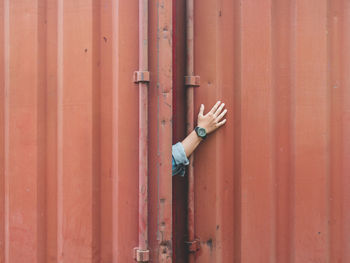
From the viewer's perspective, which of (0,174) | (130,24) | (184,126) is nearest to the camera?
(130,24)

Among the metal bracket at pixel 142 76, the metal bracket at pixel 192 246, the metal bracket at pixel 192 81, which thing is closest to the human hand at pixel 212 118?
the metal bracket at pixel 192 81

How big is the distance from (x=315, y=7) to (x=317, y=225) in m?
1.16

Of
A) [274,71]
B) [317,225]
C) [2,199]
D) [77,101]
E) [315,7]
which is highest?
[315,7]

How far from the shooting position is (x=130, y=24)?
5.04 ft

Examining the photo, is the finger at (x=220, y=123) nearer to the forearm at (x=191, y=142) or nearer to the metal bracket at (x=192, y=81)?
the forearm at (x=191, y=142)

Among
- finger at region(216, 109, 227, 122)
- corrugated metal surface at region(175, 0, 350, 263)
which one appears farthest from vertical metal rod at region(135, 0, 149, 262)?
finger at region(216, 109, 227, 122)

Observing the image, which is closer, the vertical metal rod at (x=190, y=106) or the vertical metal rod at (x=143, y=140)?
the vertical metal rod at (x=143, y=140)

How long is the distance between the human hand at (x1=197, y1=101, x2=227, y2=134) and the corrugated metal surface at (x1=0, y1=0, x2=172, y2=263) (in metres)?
0.26

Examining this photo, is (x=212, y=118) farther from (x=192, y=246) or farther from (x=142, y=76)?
(x=192, y=246)

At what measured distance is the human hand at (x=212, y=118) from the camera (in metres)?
1.68

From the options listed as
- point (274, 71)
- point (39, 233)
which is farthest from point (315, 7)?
point (39, 233)

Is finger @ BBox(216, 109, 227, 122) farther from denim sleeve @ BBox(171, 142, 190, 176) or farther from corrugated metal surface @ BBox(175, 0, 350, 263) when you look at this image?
denim sleeve @ BBox(171, 142, 190, 176)

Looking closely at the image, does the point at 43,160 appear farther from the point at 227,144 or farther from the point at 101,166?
Answer: the point at 227,144

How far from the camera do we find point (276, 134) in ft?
5.68
